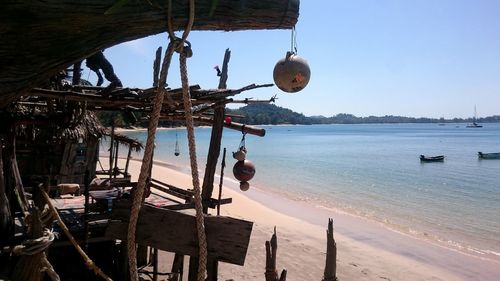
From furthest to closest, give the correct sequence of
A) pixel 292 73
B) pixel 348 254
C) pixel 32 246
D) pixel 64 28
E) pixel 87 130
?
1. pixel 348 254
2. pixel 87 130
3. pixel 292 73
4. pixel 32 246
5. pixel 64 28

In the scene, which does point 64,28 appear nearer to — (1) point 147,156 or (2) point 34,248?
(1) point 147,156

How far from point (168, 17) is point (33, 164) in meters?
11.0

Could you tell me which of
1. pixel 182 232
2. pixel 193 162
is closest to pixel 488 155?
pixel 182 232

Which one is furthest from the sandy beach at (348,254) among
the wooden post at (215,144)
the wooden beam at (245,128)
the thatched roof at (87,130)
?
the thatched roof at (87,130)

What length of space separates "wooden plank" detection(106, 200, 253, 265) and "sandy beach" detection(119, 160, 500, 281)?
6273 millimetres

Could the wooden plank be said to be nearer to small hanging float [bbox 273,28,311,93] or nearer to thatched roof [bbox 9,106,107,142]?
small hanging float [bbox 273,28,311,93]

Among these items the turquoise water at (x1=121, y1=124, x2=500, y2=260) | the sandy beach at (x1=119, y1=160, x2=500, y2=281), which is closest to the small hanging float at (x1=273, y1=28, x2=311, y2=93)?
the sandy beach at (x1=119, y1=160, x2=500, y2=281)

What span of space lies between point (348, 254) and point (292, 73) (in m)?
10.5

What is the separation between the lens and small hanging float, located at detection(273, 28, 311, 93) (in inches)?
125

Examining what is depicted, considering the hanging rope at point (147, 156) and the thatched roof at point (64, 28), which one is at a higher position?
the thatched roof at point (64, 28)

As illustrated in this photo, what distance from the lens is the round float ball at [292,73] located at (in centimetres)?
316

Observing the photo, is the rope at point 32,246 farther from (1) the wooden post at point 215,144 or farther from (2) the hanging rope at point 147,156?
(1) the wooden post at point 215,144

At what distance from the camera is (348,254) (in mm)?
12414

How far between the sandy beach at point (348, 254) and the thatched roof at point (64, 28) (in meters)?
7.13
